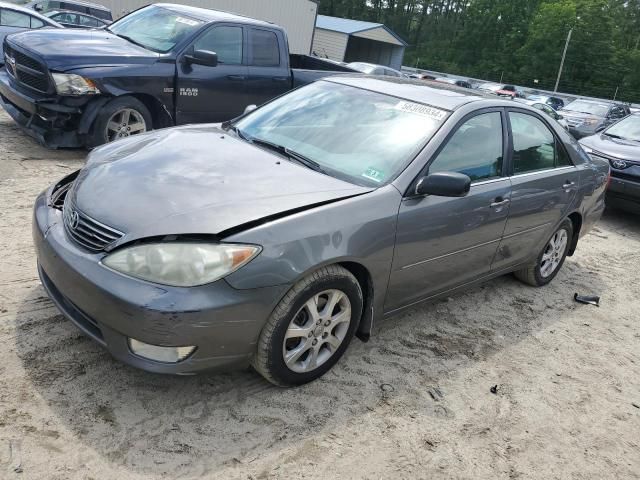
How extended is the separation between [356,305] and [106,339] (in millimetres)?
1322

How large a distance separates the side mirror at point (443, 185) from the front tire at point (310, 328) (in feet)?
2.33

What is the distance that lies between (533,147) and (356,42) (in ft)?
165

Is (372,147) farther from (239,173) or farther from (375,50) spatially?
(375,50)

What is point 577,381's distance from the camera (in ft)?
12.5

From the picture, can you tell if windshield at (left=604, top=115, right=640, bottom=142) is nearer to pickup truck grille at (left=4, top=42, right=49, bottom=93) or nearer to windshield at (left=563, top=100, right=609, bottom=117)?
pickup truck grille at (left=4, top=42, right=49, bottom=93)

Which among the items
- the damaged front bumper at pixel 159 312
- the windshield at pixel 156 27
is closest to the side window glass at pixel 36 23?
the windshield at pixel 156 27

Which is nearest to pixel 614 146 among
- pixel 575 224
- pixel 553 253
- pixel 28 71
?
pixel 575 224

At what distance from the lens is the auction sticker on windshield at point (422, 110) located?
374 cm

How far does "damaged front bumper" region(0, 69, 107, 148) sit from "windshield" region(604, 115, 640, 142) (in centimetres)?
781

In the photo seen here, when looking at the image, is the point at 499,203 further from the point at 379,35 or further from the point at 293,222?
the point at 379,35

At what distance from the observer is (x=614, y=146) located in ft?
28.4

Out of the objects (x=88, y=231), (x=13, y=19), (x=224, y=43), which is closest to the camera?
(x=88, y=231)

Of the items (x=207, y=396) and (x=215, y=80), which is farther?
(x=215, y=80)

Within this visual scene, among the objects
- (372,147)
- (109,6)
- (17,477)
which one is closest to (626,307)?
(372,147)
